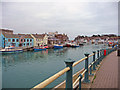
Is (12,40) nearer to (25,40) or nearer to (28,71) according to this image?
(25,40)

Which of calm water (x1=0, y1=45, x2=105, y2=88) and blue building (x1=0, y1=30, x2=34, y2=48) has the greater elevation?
blue building (x1=0, y1=30, x2=34, y2=48)

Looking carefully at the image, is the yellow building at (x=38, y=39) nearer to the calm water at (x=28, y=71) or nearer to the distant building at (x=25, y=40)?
the distant building at (x=25, y=40)

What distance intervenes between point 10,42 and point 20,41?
5423 millimetres

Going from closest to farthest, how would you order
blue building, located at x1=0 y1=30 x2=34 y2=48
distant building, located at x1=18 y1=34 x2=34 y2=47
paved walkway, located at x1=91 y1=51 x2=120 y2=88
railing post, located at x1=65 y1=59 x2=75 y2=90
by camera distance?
railing post, located at x1=65 y1=59 x2=75 y2=90, paved walkway, located at x1=91 y1=51 x2=120 y2=88, blue building, located at x1=0 y1=30 x2=34 y2=48, distant building, located at x1=18 y1=34 x2=34 y2=47

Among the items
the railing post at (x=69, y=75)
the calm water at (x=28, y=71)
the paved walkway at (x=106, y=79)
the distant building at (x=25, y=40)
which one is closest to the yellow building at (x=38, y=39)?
the distant building at (x=25, y=40)

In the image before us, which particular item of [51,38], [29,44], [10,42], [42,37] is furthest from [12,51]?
[51,38]

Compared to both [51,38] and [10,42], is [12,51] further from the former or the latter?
[51,38]

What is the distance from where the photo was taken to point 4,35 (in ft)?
167

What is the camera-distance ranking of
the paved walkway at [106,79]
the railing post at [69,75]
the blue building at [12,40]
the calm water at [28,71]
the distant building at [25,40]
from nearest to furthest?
the railing post at [69,75], the paved walkway at [106,79], the calm water at [28,71], the blue building at [12,40], the distant building at [25,40]

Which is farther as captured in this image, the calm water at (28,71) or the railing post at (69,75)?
the calm water at (28,71)

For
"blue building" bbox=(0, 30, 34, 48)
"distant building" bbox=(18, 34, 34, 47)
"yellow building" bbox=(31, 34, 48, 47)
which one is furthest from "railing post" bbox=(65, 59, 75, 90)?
"yellow building" bbox=(31, 34, 48, 47)

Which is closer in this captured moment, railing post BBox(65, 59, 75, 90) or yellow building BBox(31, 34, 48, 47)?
railing post BBox(65, 59, 75, 90)

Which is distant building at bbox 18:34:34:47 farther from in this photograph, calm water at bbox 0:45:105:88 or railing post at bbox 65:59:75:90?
railing post at bbox 65:59:75:90

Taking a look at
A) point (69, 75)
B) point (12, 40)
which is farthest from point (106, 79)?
point (12, 40)
